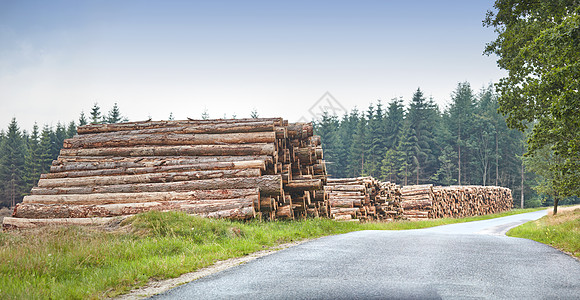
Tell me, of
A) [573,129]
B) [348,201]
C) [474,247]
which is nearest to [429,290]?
[474,247]

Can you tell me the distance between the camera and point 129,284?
215 inches

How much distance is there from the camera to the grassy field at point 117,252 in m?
5.10

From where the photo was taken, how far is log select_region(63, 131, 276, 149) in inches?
560

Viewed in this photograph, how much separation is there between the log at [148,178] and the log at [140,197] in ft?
2.21

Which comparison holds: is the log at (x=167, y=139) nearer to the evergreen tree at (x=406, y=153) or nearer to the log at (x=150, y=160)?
the log at (x=150, y=160)

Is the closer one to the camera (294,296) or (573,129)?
(294,296)

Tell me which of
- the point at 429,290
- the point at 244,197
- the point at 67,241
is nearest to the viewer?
the point at 429,290

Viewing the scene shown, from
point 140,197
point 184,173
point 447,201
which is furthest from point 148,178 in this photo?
point 447,201

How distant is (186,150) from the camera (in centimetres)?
1433

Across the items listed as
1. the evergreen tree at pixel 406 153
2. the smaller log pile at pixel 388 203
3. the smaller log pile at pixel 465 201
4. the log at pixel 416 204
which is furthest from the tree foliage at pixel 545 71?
the evergreen tree at pixel 406 153

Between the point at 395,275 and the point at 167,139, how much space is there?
11051mm

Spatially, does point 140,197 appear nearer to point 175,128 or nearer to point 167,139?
point 167,139

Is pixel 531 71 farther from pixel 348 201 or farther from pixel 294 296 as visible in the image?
pixel 294 296

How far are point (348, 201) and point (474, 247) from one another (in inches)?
469
